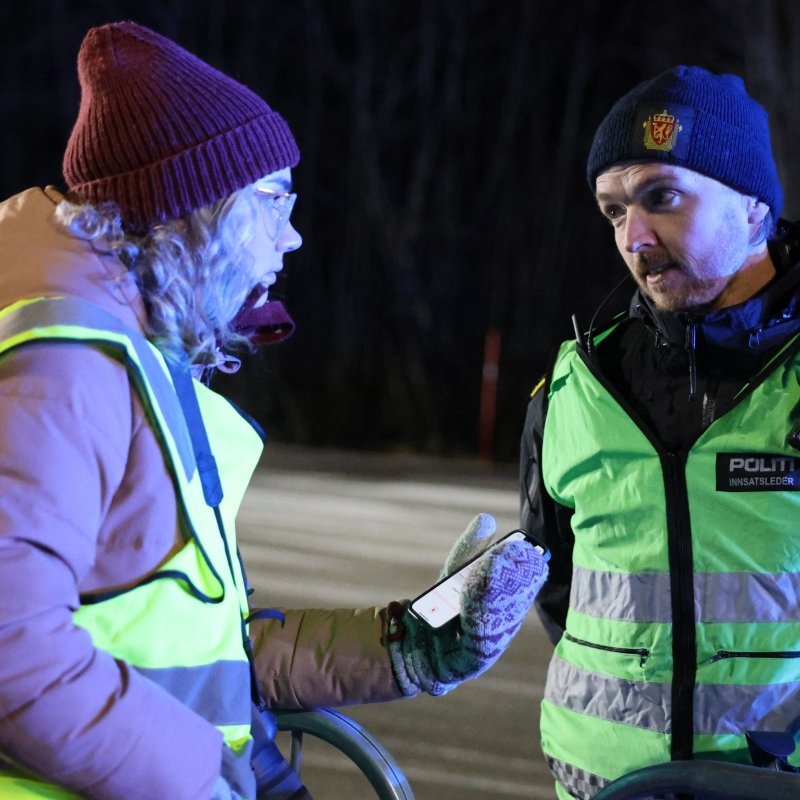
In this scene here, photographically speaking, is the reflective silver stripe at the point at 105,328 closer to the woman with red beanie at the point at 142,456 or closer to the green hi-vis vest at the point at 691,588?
the woman with red beanie at the point at 142,456

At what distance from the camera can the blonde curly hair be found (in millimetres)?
1720

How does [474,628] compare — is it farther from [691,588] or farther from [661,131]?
[661,131]

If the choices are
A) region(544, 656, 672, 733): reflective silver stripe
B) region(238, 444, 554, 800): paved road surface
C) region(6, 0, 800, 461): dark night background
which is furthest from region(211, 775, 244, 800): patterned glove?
region(6, 0, 800, 461): dark night background

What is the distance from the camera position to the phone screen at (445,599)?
2088 millimetres

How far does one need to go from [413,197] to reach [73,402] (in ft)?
65.9

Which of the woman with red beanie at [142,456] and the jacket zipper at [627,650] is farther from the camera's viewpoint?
the jacket zipper at [627,650]

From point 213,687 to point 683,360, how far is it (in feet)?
3.89

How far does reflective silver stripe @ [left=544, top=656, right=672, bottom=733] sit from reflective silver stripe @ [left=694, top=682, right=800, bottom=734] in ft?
0.35

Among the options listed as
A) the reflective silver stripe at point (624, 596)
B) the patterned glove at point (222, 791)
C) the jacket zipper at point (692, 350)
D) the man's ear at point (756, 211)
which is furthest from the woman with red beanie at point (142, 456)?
the man's ear at point (756, 211)

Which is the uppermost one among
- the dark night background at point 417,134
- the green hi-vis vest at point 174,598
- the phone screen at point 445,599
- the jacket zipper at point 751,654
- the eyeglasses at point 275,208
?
the eyeglasses at point 275,208

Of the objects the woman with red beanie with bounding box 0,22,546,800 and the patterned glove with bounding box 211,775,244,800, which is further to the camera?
the patterned glove with bounding box 211,775,244,800

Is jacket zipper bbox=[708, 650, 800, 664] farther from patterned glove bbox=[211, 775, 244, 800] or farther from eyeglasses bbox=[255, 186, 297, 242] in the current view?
eyeglasses bbox=[255, 186, 297, 242]

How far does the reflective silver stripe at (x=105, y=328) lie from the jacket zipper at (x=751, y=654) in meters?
1.08

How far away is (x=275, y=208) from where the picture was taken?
195 centimetres
